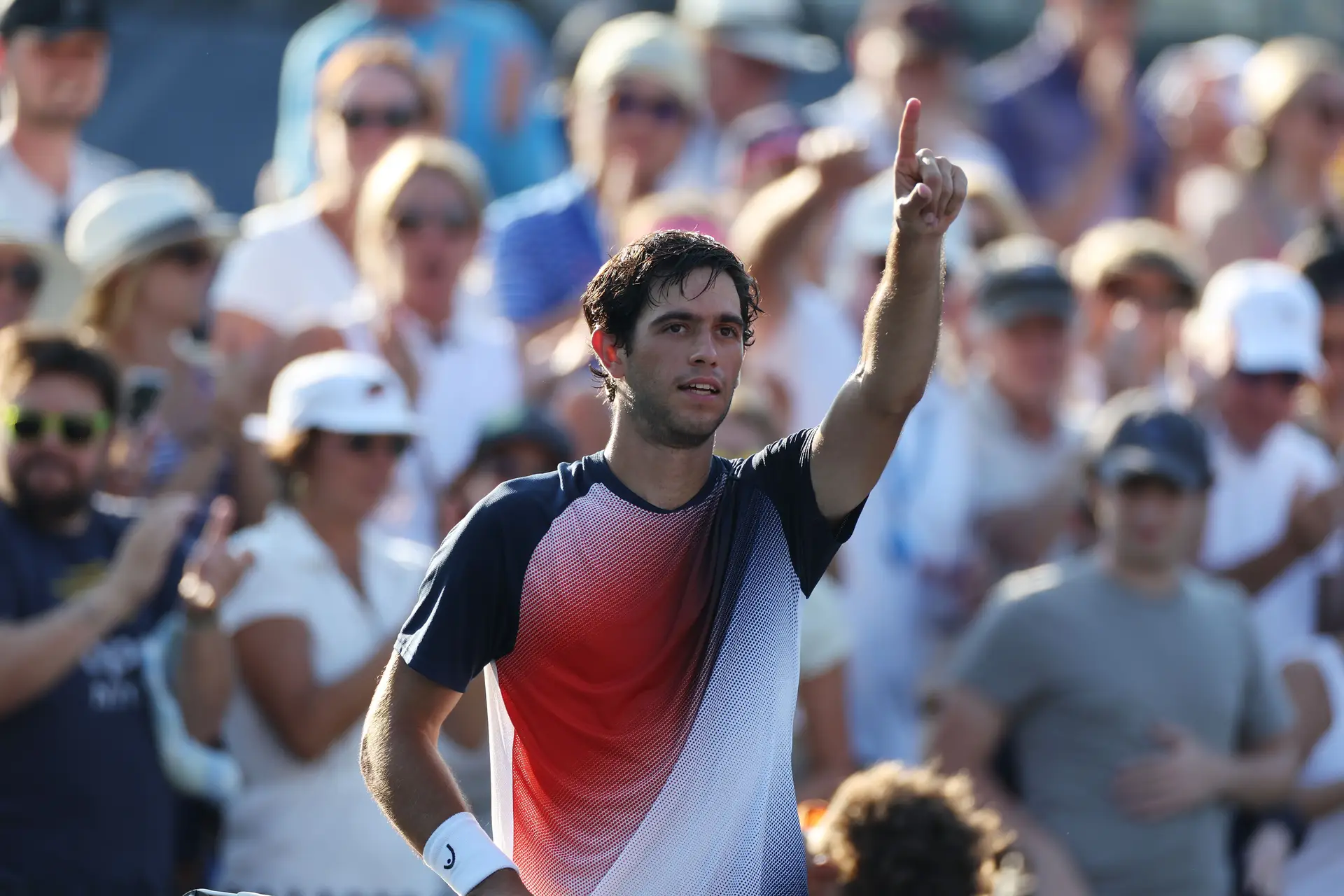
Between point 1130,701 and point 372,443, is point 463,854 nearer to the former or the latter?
point 372,443

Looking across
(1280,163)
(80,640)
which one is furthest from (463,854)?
(1280,163)

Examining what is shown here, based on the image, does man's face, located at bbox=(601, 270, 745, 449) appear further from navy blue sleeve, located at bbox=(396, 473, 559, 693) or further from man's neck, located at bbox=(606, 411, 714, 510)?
navy blue sleeve, located at bbox=(396, 473, 559, 693)

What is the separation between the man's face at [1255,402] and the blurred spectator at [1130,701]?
3.19 ft

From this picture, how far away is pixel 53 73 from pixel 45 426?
205 centimetres

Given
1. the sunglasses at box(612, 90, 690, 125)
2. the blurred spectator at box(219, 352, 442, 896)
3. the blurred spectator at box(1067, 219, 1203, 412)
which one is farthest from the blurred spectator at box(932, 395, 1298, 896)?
the sunglasses at box(612, 90, 690, 125)

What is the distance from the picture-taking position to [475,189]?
21.1 ft

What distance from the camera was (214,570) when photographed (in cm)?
510

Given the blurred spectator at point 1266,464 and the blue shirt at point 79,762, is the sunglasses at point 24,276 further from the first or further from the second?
the blurred spectator at point 1266,464

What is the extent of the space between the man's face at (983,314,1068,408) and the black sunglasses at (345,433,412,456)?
226cm

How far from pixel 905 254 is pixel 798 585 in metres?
0.63

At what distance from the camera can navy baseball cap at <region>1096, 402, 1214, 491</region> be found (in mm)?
5828

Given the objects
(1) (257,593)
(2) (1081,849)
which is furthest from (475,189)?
(2) (1081,849)

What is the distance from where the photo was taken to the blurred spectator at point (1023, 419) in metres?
6.73

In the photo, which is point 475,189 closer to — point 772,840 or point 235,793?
point 235,793
